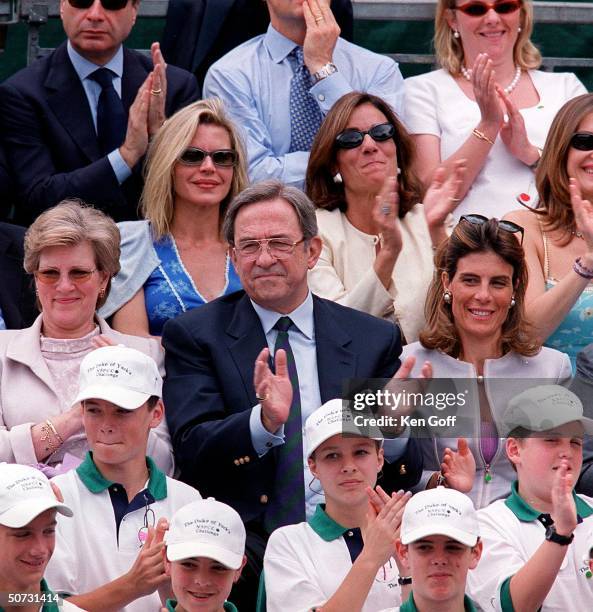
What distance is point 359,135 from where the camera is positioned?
257 inches

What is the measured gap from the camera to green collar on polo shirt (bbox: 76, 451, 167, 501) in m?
5.16

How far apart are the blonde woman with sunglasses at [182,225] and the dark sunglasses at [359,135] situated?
370 mm

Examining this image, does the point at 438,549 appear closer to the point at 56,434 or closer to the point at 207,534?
the point at 207,534

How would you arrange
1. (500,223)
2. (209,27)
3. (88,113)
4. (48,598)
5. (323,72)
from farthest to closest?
(209,27) → (323,72) → (88,113) → (500,223) → (48,598)

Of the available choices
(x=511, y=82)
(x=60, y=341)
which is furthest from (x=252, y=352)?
(x=511, y=82)

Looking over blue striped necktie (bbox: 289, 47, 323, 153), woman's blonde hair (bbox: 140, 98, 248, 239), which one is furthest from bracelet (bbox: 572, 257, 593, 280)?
blue striped necktie (bbox: 289, 47, 323, 153)

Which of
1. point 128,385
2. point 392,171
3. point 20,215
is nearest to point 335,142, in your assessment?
point 392,171

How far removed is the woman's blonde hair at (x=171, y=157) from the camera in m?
6.38

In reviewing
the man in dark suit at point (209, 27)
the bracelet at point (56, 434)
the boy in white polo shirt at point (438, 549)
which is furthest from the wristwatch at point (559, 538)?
the man in dark suit at point (209, 27)

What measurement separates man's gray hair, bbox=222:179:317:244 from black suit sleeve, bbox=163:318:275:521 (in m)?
0.45

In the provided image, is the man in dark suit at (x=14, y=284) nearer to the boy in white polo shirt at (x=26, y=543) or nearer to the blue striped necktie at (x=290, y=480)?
the blue striped necktie at (x=290, y=480)

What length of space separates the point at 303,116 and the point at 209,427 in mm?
1937

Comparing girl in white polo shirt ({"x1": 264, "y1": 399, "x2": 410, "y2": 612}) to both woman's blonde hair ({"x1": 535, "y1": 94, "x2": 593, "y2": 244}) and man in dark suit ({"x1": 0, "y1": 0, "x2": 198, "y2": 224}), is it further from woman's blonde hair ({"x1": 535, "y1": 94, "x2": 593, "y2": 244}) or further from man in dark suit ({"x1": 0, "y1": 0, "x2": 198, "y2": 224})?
man in dark suit ({"x1": 0, "y1": 0, "x2": 198, "y2": 224})

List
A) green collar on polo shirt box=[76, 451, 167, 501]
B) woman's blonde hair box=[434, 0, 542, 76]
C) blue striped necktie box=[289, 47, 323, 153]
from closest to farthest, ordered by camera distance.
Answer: green collar on polo shirt box=[76, 451, 167, 501] < blue striped necktie box=[289, 47, 323, 153] < woman's blonde hair box=[434, 0, 542, 76]
